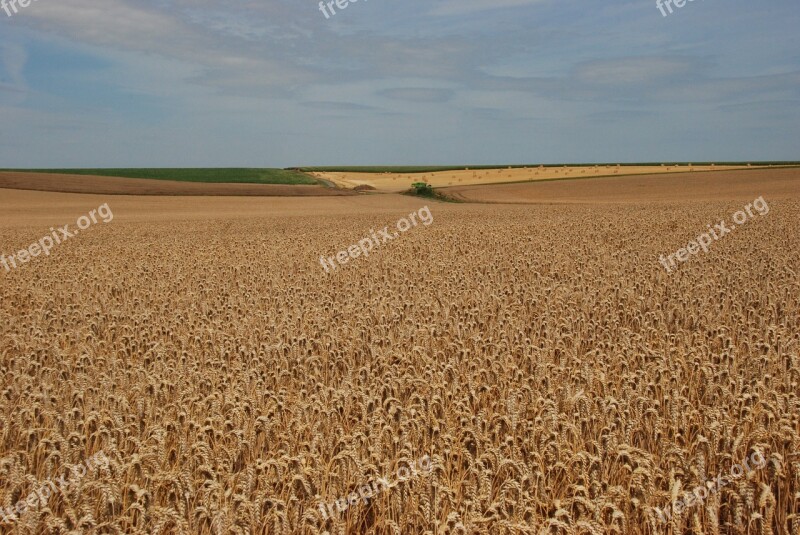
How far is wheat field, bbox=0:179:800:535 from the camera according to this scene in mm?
3994

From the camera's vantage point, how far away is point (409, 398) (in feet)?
19.3

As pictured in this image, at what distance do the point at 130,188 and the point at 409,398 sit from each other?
6274cm

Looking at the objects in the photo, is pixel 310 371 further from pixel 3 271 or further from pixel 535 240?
pixel 535 240

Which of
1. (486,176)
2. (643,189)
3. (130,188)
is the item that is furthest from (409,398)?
(486,176)

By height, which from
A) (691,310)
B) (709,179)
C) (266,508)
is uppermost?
(709,179)

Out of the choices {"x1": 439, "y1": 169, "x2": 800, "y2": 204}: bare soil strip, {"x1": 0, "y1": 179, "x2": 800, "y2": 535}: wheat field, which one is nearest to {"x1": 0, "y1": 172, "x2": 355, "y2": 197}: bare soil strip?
{"x1": 439, "y1": 169, "x2": 800, "y2": 204}: bare soil strip

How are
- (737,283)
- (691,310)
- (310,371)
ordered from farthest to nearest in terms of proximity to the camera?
(737,283) → (691,310) → (310,371)

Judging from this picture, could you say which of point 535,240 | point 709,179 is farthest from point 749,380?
point 709,179

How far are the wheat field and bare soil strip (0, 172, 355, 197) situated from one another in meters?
51.1

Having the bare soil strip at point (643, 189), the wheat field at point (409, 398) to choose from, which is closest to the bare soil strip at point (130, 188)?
the bare soil strip at point (643, 189)

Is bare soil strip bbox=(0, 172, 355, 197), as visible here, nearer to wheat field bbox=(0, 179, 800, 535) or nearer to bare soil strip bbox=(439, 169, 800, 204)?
bare soil strip bbox=(439, 169, 800, 204)

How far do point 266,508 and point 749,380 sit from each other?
431 centimetres

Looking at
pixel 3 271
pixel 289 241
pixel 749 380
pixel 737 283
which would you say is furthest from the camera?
pixel 289 241

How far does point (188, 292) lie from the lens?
11375mm
